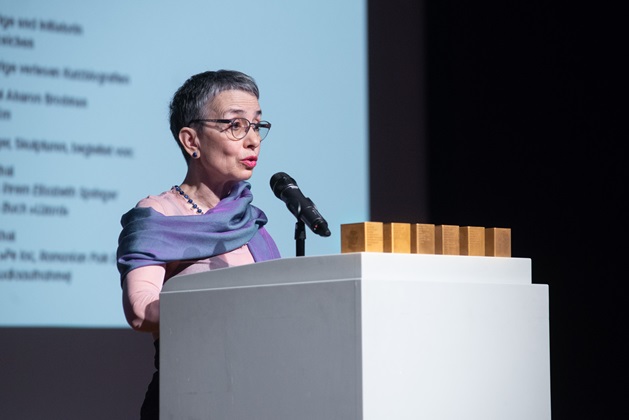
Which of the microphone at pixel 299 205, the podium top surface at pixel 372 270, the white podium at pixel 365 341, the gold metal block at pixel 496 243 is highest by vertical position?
the microphone at pixel 299 205

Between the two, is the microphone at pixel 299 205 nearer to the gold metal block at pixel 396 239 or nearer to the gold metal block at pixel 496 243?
the gold metal block at pixel 396 239

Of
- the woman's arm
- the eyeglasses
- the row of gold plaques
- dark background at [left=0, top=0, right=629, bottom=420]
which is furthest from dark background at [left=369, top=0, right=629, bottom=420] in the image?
the woman's arm

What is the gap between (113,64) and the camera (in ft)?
10.9

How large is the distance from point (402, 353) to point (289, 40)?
7.45 feet

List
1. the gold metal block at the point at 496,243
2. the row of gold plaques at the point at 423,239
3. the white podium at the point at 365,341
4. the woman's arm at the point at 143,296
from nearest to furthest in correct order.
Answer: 1. the white podium at the point at 365,341
2. the row of gold plaques at the point at 423,239
3. the gold metal block at the point at 496,243
4. the woman's arm at the point at 143,296

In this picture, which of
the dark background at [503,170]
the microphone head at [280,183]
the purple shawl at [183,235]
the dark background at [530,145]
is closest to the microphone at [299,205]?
the microphone head at [280,183]

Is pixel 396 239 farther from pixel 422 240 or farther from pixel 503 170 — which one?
pixel 503 170

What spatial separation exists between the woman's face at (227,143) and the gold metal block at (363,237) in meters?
0.62

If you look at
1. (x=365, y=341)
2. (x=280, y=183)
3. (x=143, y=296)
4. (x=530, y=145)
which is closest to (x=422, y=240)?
(x=365, y=341)

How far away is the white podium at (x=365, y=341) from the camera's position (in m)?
1.56

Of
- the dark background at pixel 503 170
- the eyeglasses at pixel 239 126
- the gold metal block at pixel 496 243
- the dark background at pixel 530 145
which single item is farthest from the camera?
the dark background at pixel 530 145

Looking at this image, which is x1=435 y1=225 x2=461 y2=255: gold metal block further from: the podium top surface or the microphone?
the microphone

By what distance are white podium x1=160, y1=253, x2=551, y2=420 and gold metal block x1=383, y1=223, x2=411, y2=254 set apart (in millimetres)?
49

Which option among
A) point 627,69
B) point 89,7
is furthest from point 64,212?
point 627,69
